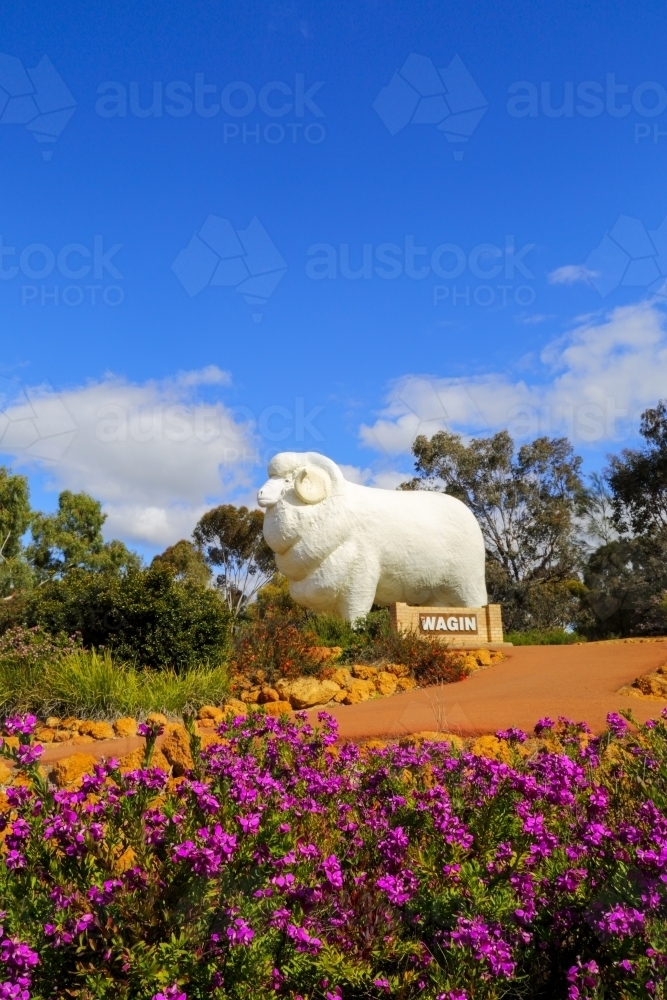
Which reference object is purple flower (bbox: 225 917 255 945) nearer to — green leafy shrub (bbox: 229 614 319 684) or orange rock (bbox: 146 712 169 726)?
orange rock (bbox: 146 712 169 726)

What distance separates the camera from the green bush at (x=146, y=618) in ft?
32.9

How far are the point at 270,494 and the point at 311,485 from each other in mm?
836

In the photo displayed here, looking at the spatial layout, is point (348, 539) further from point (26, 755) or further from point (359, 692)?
point (26, 755)

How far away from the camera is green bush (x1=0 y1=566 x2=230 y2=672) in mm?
10031

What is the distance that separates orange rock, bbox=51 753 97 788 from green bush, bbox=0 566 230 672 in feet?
15.9

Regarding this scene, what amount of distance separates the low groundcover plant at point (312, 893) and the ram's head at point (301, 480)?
10.8 metres

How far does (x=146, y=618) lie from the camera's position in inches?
402

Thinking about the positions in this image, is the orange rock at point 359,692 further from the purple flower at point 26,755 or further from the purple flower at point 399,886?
the purple flower at point 26,755

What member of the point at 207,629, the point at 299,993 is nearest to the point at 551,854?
the point at 299,993

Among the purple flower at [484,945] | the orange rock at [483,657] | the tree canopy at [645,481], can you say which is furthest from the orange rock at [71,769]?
the tree canopy at [645,481]

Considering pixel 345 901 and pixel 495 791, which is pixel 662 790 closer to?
pixel 495 791

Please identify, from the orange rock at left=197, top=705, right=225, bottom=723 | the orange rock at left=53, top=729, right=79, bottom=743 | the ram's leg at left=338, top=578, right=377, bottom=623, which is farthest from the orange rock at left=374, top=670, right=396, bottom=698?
the orange rock at left=53, top=729, right=79, bottom=743

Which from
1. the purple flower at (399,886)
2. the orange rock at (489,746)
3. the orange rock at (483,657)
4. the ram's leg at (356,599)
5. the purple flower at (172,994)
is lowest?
the purple flower at (172,994)

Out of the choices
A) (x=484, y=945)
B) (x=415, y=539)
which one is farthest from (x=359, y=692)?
(x=484, y=945)
